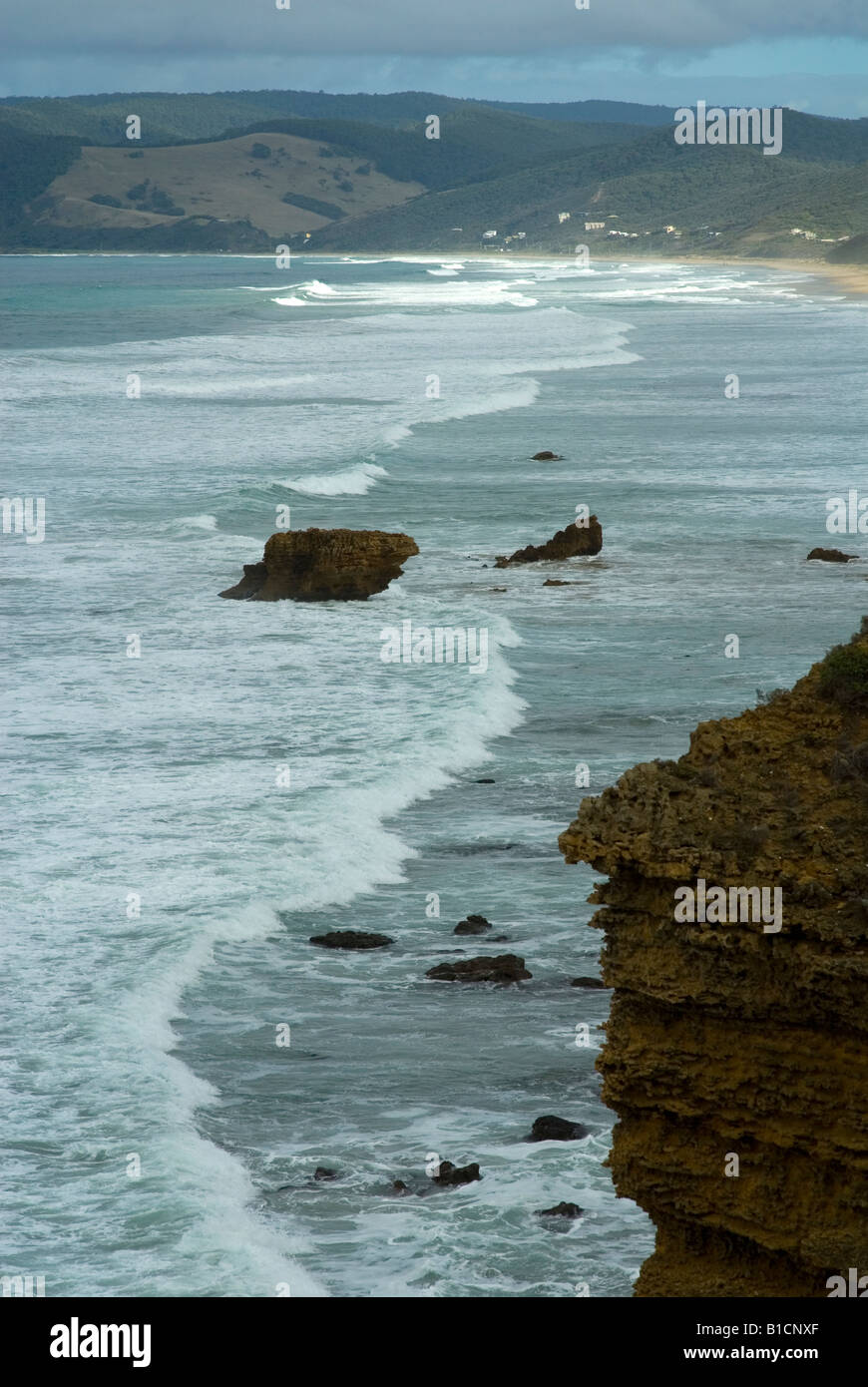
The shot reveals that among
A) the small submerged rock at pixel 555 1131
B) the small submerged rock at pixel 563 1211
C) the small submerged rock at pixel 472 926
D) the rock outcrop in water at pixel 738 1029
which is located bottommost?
the small submerged rock at pixel 563 1211

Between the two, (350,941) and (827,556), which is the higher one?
(827,556)

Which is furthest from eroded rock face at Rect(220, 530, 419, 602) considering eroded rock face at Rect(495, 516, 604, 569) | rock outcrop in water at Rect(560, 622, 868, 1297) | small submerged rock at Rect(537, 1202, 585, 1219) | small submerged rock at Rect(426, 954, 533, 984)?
rock outcrop in water at Rect(560, 622, 868, 1297)

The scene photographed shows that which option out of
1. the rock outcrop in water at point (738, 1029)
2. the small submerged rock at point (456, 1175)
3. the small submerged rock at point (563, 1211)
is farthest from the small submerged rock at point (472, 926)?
the rock outcrop in water at point (738, 1029)

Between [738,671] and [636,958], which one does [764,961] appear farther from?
[738,671]

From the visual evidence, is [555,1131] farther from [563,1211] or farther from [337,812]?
[337,812]

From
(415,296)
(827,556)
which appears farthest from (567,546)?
(415,296)

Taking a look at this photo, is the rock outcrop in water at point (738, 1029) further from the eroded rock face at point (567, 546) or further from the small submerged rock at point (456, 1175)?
the eroded rock face at point (567, 546)

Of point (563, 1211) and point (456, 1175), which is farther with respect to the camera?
point (456, 1175)
